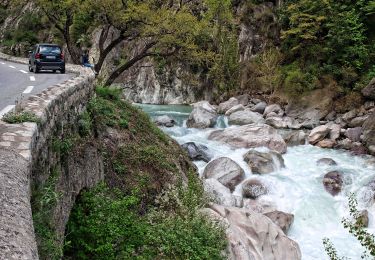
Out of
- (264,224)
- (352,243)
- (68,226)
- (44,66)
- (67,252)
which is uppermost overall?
(44,66)

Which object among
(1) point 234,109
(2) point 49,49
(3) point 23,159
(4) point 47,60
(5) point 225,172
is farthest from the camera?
(1) point 234,109

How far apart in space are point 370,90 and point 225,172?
49.5 feet

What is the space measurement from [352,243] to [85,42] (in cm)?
4088

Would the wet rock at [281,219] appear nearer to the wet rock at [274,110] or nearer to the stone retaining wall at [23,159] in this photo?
the stone retaining wall at [23,159]

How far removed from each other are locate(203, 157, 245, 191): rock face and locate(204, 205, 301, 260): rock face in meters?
4.88

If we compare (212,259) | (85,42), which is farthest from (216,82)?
(212,259)

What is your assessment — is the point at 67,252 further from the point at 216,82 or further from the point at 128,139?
the point at 216,82

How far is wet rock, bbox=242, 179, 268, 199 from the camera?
56.0 ft

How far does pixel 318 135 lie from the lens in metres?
24.1

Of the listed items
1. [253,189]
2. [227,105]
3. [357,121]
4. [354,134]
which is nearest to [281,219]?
[253,189]

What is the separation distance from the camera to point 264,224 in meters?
12.2

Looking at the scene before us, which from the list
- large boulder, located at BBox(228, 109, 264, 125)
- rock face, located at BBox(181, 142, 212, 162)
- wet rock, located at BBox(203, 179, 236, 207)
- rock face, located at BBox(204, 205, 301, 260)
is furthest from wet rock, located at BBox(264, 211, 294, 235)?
large boulder, located at BBox(228, 109, 264, 125)

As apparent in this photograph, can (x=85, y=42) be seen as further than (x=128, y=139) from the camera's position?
Yes

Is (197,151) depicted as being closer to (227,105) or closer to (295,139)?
(295,139)
